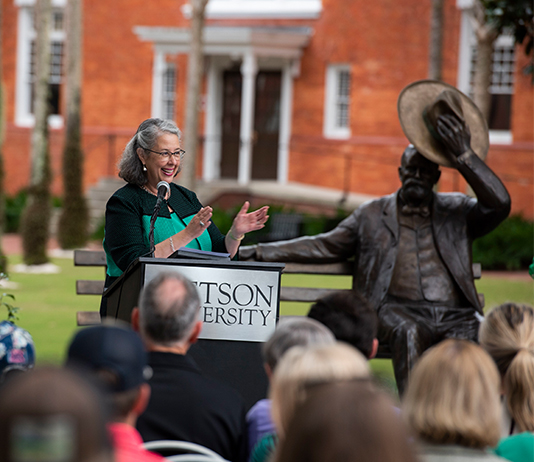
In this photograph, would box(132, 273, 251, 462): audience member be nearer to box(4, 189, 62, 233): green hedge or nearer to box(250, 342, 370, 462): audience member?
box(250, 342, 370, 462): audience member

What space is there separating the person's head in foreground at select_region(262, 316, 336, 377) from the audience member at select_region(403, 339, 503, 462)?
0.46 m

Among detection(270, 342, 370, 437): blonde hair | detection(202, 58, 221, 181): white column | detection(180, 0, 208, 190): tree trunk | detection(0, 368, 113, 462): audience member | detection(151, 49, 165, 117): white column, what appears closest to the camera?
detection(0, 368, 113, 462): audience member

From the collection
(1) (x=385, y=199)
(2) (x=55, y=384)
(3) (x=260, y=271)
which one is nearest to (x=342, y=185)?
(1) (x=385, y=199)

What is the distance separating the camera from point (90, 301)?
40.8 feet

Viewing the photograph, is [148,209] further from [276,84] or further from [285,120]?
[276,84]

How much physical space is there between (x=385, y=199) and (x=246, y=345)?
219cm

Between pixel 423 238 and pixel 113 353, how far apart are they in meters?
4.08

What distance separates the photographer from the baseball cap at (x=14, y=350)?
319cm

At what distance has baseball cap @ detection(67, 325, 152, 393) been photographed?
2295 mm

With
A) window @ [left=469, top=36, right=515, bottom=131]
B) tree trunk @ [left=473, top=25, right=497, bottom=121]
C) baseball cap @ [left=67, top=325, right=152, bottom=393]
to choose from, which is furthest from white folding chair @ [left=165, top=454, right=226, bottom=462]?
window @ [left=469, top=36, right=515, bottom=131]

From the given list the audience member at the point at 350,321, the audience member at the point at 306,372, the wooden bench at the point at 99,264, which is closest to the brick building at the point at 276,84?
the wooden bench at the point at 99,264

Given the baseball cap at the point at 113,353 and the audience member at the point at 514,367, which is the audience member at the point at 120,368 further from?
the audience member at the point at 514,367

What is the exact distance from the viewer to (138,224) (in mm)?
4902

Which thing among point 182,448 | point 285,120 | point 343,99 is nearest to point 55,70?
point 285,120
